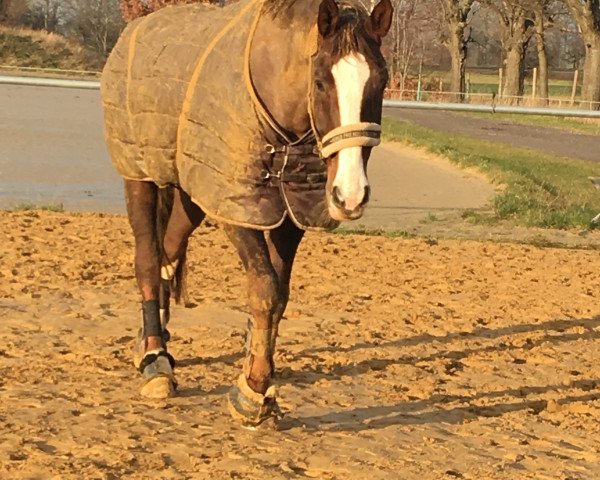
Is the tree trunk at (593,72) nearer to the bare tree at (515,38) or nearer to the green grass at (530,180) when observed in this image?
the bare tree at (515,38)

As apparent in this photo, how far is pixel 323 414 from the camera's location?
5.37 metres

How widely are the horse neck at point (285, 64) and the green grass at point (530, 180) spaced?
9.24m

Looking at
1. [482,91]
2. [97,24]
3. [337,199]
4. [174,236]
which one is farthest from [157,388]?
[97,24]

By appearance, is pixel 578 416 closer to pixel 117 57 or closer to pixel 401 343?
Answer: pixel 401 343

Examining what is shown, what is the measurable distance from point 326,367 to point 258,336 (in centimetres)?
142

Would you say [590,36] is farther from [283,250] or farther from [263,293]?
[263,293]

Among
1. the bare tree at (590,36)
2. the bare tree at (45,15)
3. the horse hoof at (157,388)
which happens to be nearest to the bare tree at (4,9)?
the bare tree at (45,15)

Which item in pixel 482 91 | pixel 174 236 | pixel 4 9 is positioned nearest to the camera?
pixel 174 236

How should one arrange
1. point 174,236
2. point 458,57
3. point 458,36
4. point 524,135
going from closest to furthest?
point 174,236, point 524,135, point 458,57, point 458,36

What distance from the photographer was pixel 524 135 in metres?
33.3

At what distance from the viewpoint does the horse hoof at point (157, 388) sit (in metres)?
5.40

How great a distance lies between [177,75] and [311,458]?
1.85 metres

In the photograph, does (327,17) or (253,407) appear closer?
(327,17)

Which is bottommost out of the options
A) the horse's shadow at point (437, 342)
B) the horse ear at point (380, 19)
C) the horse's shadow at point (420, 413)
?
the horse's shadow at point (437, 342)
